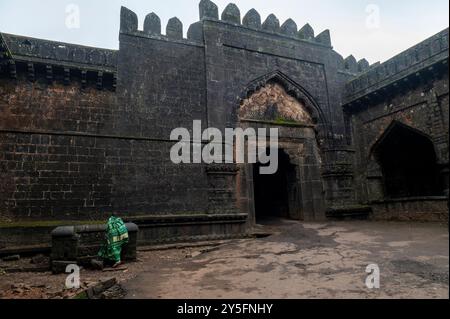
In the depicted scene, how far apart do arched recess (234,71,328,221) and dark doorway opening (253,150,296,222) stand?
2.9 inches

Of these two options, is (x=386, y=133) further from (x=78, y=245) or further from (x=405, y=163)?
(x=78, y=245)

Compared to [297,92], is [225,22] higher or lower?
higher

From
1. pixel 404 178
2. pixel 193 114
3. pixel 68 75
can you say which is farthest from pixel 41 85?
pixel 404 178

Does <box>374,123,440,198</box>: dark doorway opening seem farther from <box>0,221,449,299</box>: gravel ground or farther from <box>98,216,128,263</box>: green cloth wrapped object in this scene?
<box>98,216,128,263</box>: green cloth wrapped object

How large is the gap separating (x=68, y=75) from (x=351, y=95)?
9.64m

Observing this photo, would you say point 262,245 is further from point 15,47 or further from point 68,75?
point 15,47

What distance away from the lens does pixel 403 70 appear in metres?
9.91

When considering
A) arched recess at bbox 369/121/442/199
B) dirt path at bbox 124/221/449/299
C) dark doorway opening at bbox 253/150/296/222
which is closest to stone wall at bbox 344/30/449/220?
arched recess at bbox 369/121/442/199

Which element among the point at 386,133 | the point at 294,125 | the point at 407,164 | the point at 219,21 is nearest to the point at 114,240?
the point at 294,125

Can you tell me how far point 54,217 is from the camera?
24.4 ft

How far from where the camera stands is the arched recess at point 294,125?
1046 cm

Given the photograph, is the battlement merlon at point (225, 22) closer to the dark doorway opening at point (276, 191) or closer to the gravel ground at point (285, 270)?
the dark doorway opening at point (276, 191)

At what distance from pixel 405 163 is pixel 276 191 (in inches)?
204

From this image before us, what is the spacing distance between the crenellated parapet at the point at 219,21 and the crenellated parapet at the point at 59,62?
48.7 inches
